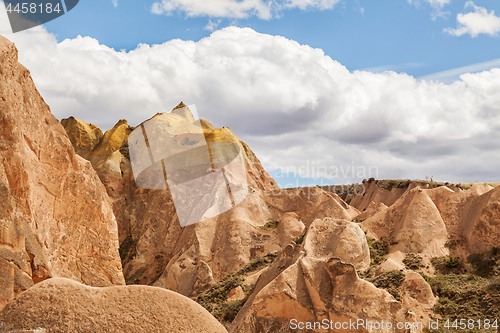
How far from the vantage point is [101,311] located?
20.2ft

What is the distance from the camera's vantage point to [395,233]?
26094 millimetres

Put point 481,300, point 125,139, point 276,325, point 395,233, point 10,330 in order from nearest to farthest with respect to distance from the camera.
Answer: point 10,330
point 276,325
point 481,300
point 395,233
point 125,139

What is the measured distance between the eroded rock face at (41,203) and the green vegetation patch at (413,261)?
17.4m

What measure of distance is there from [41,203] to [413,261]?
67.7ft

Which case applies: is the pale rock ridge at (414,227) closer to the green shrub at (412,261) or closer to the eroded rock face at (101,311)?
the green shrub at (412,261)

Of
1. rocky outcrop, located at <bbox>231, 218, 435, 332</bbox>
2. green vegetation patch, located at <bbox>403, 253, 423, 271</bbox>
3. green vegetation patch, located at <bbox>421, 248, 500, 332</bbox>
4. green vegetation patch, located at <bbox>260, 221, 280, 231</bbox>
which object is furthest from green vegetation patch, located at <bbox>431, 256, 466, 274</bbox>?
green vegetation patch, located at <bbox>260, 221, 280, 231</bbox>

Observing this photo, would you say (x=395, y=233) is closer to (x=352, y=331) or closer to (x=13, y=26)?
(x=352, y=331)

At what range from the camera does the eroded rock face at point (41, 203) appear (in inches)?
281

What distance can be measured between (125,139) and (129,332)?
45493mm

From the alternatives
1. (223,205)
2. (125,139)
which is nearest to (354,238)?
(223,205)

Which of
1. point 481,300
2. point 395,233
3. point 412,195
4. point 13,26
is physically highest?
point 13,26

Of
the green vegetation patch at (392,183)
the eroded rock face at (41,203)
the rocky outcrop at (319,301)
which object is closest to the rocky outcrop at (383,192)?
the green vegetation patch at (392,183)

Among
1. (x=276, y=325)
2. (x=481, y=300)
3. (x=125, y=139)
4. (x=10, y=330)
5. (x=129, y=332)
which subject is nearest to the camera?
(x=10, y=330)

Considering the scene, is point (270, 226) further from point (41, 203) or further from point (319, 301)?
point (41, 203)
